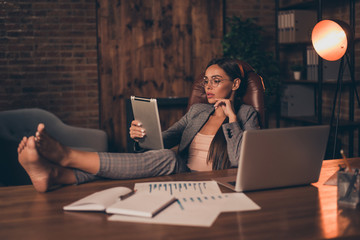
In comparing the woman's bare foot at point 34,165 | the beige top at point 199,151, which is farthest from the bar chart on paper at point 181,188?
the beige top at point 199,151

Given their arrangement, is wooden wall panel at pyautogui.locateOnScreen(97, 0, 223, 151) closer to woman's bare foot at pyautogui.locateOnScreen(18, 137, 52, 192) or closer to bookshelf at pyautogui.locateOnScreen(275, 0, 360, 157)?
bookshelf at pyautogui.locateOnScreen(275, 0, 360, 157)

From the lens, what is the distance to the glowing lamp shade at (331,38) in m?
2.68

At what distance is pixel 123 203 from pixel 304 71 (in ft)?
12.0

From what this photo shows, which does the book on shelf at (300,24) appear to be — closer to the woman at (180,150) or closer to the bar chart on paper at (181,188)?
the woman at (180,150)

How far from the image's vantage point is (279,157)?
1.37 m

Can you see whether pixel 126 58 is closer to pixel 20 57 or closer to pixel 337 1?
pixel 20 57

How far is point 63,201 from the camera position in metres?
1.34

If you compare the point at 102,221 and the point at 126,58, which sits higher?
the point at 126,58

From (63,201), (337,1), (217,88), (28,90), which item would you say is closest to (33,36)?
(28,90)

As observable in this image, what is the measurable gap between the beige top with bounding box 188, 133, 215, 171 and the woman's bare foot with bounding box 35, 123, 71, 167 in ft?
3.07

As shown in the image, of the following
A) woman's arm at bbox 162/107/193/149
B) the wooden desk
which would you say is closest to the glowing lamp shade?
woman's arm at bbox 162/107/193/149

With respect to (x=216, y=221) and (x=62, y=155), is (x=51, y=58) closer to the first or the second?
(x=62, y=155)

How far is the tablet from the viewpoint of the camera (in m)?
1.90

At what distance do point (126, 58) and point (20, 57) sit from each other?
109 cm
